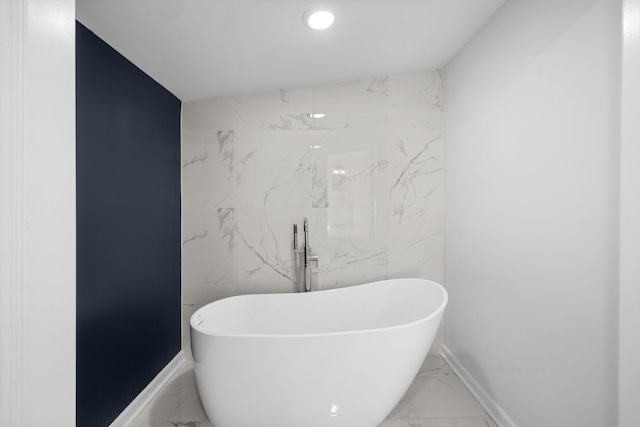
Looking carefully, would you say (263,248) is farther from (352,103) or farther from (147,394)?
(352,103)

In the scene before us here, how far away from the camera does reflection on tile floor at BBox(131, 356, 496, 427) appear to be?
6.12ft

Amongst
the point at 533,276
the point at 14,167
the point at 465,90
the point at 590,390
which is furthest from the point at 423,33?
the point at 14,167

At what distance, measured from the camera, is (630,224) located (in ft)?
3.31

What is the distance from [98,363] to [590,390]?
2.19 metres

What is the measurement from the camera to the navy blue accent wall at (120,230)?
1.51 metres

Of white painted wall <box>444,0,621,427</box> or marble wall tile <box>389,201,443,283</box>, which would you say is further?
marble wall tile <box>389,201,443,283</box>

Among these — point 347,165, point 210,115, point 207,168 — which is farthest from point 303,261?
point 210,115

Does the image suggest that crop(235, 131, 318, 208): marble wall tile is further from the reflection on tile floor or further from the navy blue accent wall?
the reflection on tile floor

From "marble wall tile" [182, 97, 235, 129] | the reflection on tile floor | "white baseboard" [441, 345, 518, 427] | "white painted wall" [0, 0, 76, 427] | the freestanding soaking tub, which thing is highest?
"marble wall tile" [182, 97, 235, 129]

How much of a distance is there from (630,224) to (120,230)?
2.23 metres

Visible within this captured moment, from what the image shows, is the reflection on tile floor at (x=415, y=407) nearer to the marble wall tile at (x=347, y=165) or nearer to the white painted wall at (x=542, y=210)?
the white painted wall at (x=542, y=210)

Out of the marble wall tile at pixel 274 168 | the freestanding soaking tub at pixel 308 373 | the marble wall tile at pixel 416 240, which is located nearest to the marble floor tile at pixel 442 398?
the freestanding soaking tub at pixel 308 373

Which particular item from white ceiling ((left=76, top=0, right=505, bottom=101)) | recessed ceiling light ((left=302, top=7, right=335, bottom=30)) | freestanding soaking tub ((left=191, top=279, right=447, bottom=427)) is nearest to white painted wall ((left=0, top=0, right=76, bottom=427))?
freestanding soaking tub ((left=191, top=279, right=447, bottom=427))

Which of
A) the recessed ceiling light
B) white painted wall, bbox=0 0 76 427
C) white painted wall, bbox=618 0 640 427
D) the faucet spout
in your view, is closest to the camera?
white painted wall, bbox=0 0 76 427
